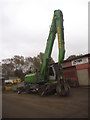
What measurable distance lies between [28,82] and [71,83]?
26.2 feet

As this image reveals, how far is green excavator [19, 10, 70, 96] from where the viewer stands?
606 inches

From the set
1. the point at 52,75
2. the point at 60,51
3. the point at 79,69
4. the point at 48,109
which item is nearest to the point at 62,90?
the point at 52,75

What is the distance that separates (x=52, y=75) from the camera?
17812mm

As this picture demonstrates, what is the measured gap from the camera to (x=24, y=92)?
68.2ft

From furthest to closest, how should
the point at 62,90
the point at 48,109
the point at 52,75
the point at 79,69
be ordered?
the point at 79,69 → the point at 52,75 → the point at 62,90 → the point at 48,109

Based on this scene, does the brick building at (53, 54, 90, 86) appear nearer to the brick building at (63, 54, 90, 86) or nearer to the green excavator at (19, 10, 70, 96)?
the brick building at (63, 54, 90, 86)

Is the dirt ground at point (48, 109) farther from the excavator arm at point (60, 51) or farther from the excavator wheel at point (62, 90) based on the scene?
the excavator arm at point (60, 51)

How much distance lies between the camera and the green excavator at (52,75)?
15.4 metres

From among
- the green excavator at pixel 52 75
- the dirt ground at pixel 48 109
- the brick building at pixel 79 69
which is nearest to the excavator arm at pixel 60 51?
the green excavator at pixel 52 75

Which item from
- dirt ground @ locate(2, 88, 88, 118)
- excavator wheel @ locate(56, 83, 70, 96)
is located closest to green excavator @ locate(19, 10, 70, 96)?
excavator wheel @ locate(56, 83, 70, 96)

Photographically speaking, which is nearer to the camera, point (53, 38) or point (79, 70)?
point (53, 38)

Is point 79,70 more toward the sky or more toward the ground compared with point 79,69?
more toward the ground

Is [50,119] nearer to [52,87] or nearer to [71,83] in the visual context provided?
[52,87]

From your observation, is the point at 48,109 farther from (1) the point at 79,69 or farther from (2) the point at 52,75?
(1) the point at 79,69
